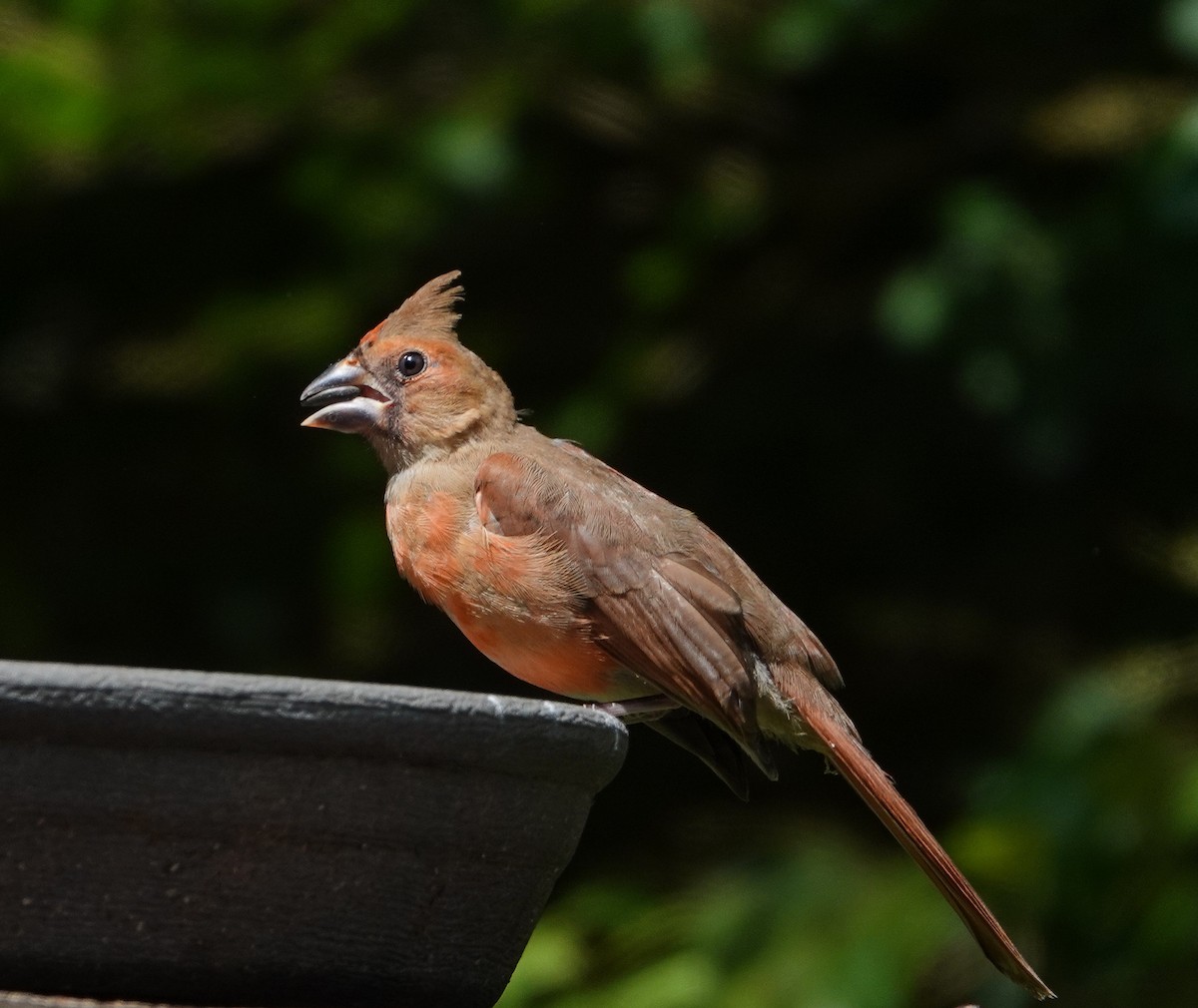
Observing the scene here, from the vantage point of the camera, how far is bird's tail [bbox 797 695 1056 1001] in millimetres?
2541

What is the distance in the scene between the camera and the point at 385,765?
155 centimetres

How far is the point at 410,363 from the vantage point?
367cm

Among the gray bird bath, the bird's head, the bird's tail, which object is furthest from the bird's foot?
the gray bird bath

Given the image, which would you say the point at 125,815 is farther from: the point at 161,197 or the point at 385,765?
the point at 161,197

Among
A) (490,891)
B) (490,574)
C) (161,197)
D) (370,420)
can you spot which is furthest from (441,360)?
(161,197)

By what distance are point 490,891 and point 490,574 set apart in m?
1.34

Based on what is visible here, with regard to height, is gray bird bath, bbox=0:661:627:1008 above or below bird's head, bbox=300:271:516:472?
above

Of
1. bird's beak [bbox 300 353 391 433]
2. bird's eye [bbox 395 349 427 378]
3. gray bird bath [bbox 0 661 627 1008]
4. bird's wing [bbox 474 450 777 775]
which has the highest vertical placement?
gray bird bath [bbox 0 661 627 1008]

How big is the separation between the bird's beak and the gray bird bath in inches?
76.8

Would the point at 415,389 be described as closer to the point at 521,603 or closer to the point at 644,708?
the point at 521,603

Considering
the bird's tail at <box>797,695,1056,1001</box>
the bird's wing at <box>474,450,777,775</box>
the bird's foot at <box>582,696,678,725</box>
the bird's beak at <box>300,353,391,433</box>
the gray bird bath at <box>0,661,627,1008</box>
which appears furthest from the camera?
the bird's beak at <box>300,353,391,433</box>

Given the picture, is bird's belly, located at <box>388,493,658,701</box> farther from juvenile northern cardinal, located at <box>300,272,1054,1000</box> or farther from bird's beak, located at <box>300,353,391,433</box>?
bird's beak, located at <box>300,353,391,433</box>

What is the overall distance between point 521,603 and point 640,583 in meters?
0.20

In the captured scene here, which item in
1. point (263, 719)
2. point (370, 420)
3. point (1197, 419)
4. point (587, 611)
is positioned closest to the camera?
point (263, 719)
